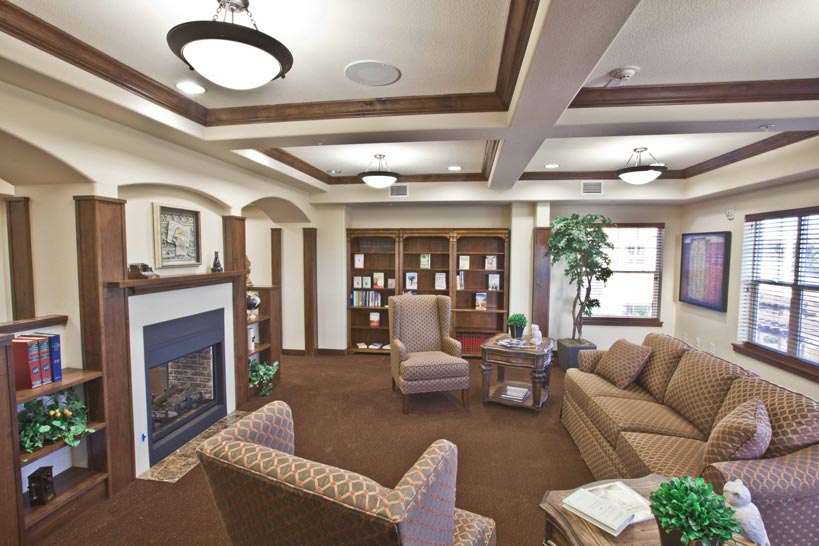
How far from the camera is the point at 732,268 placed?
424cm

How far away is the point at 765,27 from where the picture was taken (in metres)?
1.68

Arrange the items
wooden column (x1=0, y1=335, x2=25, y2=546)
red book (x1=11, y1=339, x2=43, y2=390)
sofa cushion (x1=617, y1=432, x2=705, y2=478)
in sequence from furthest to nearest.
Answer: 1. red book (x1=11, y1=339, x2=43, y2=390)
2. sofa cushion (x1=617, y1=432, x2=705, y2=478)
3. wooden column (x1=0, y1=335, x2=25, y2=546)

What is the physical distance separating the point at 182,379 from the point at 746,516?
393 cm

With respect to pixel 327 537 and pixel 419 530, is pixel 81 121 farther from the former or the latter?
pixel 419 530

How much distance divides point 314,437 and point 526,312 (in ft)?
11.3

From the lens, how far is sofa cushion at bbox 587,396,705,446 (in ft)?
7.47

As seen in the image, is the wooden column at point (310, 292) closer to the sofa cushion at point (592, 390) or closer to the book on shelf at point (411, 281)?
the book on shelf at point (411, 281)

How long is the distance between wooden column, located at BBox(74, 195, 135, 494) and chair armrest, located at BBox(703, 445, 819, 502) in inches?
127

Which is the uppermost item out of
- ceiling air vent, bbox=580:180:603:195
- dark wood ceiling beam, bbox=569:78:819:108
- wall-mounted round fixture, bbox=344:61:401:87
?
wall-mounted round fixture, bbox=344:61:401:87

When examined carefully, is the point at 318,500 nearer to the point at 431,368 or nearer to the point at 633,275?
the point at 431,368

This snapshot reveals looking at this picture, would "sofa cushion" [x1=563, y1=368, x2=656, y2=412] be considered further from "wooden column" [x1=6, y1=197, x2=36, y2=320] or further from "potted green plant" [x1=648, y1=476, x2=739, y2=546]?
"wooden column" [x1=6, y1=197, x2=36, y2=320]

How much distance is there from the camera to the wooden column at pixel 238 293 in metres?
3.64

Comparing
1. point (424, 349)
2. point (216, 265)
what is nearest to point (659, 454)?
point (424, 349)

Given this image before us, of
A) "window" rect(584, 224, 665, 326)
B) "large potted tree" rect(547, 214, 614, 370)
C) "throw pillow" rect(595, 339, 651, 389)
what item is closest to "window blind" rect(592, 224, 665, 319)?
"window" rect(584, 224, 665, 326)
